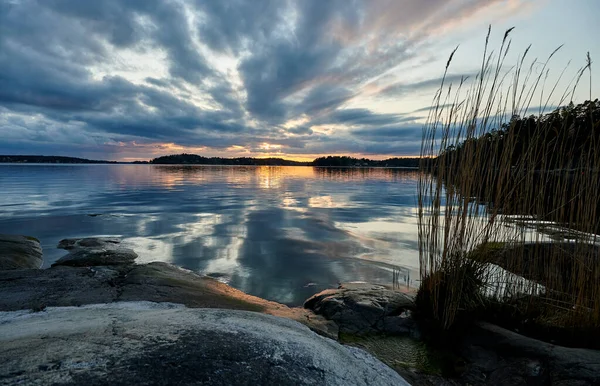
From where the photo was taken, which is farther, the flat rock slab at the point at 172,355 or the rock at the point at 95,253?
the rock at the point at 95,253

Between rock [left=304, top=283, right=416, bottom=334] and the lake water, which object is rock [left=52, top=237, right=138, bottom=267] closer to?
the lake water

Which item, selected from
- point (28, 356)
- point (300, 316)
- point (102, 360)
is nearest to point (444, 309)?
point (300, 316)

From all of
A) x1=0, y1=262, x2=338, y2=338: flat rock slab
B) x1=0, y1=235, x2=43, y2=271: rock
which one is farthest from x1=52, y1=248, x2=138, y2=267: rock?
x1=0, y1=262, x2=338, y2=338: flat rock slab

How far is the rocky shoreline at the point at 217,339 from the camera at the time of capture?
1.47 meters

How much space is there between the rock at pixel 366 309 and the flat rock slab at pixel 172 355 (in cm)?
184

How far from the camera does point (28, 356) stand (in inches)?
57.2

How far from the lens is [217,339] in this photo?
1.81m

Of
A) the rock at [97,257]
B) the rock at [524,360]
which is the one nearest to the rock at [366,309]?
the rock at [524,360]

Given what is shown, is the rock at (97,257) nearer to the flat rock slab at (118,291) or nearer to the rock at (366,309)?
the flat rock slab at (118,291)

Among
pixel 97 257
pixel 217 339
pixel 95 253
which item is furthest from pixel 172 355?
Answer: pixel 95 253

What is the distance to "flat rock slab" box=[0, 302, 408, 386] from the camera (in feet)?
4.47

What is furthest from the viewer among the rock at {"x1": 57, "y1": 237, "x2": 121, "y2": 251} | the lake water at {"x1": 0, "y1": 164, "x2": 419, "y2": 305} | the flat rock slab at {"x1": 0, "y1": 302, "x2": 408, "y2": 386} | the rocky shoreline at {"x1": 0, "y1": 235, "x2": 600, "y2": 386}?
the rock at {"x1": 57, "y1": 237, "x2": 121, "y2": 251}

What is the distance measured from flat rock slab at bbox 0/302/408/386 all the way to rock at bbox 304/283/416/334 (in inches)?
72.3

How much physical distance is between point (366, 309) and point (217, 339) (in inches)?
121
